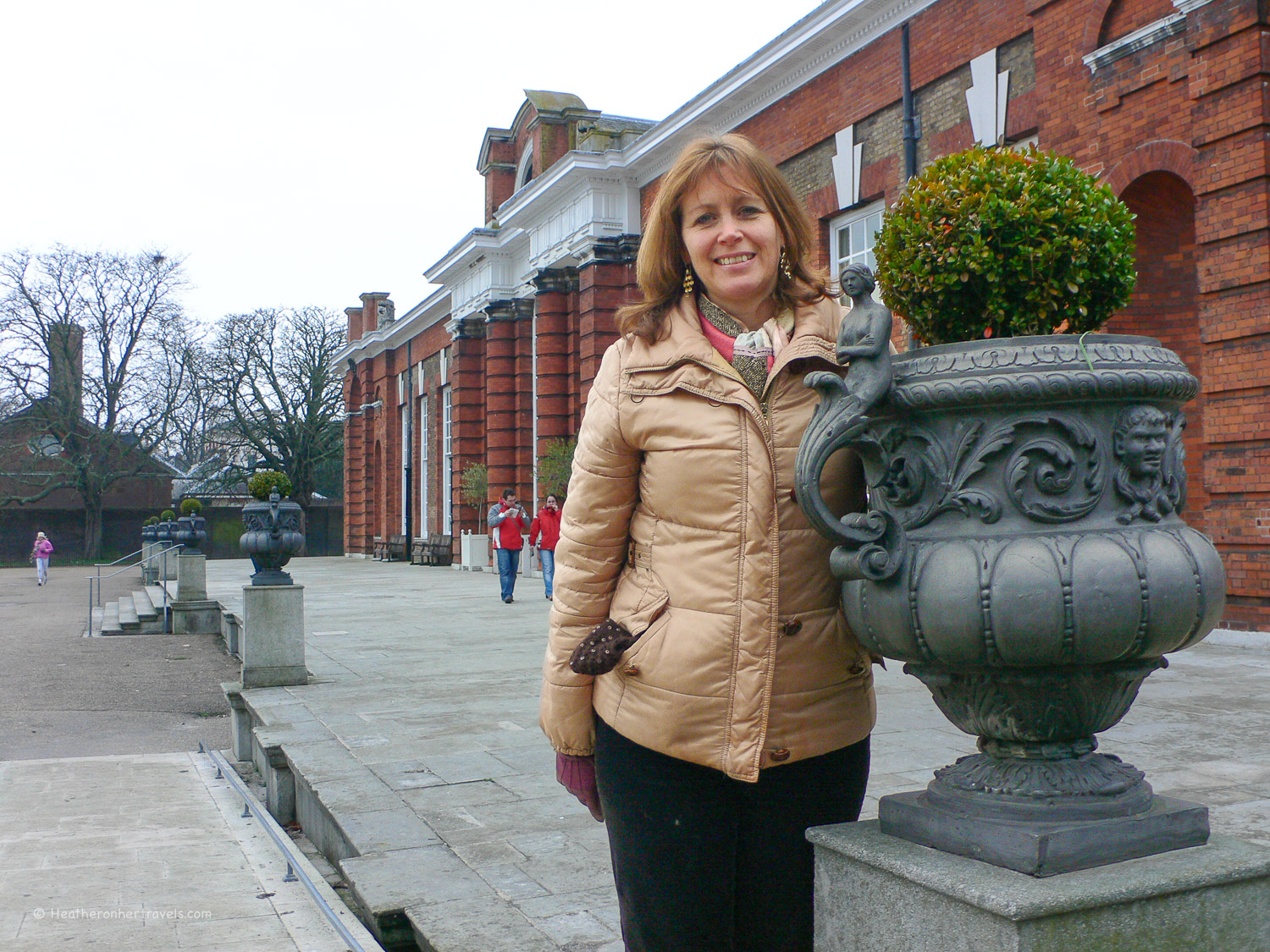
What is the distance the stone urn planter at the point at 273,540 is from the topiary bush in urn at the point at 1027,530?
7.77 meters

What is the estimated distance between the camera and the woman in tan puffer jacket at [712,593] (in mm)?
1947

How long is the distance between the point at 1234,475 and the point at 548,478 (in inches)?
568

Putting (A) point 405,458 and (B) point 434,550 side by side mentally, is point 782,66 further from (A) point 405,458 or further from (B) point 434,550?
(A) point 405,458

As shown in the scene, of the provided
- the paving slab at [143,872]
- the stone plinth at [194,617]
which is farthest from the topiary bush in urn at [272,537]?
the stone plinth at [194,617]

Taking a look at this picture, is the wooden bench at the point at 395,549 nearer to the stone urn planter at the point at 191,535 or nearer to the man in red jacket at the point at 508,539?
the stone urn planter at the point at 191,535

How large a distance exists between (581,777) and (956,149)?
11601 mm

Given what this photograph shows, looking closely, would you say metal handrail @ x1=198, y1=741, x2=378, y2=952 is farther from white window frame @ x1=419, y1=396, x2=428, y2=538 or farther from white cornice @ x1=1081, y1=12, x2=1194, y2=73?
white window frame @ x1=419, y1=396, x2=428, y2=538

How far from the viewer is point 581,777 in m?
2.26

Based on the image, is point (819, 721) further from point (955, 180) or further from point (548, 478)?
point (548, 478)

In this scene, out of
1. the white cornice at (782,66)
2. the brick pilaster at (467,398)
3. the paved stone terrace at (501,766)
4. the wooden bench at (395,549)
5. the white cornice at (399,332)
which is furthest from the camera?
the wooden bench at (395,549)

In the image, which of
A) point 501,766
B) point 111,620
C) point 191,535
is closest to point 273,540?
point 501,766

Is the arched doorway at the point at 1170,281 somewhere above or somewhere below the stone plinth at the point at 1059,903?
above

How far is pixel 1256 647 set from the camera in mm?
9102

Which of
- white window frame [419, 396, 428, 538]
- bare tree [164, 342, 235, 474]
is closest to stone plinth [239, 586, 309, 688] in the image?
white window frame [419, 396, 428, 538]
